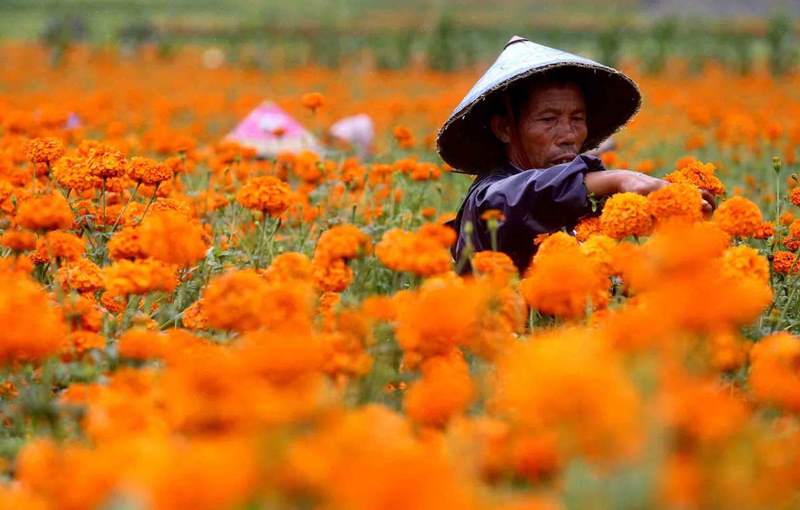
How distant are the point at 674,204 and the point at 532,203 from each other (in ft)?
2.32

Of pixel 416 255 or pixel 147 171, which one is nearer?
pixel 416 255

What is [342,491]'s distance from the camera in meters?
0.89

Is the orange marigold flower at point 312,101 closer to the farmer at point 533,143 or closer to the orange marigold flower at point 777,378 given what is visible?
the farmer at point 533,143

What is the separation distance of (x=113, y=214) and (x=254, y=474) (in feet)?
7.09

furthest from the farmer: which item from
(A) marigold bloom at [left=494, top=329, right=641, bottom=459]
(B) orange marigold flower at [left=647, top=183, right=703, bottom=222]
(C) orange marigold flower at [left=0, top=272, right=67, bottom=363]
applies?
(A) marigold bloom at [left=494, top=329, right=641, bottom=459]

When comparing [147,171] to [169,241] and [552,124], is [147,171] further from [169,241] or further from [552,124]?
[552,124]

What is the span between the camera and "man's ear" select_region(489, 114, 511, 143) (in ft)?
10.8

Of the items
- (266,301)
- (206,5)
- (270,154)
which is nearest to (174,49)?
(270,154)

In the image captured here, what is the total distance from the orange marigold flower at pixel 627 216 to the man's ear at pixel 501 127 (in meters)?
1.21

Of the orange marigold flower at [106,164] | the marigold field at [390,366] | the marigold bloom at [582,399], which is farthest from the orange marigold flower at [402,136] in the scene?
the marigold bloom at [582,399]

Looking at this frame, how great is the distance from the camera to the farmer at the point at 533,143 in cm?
268

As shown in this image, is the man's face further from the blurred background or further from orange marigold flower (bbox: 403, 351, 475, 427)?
the blurred background

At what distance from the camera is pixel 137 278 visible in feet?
6.07

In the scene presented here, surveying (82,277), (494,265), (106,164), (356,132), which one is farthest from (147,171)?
(356,132)
